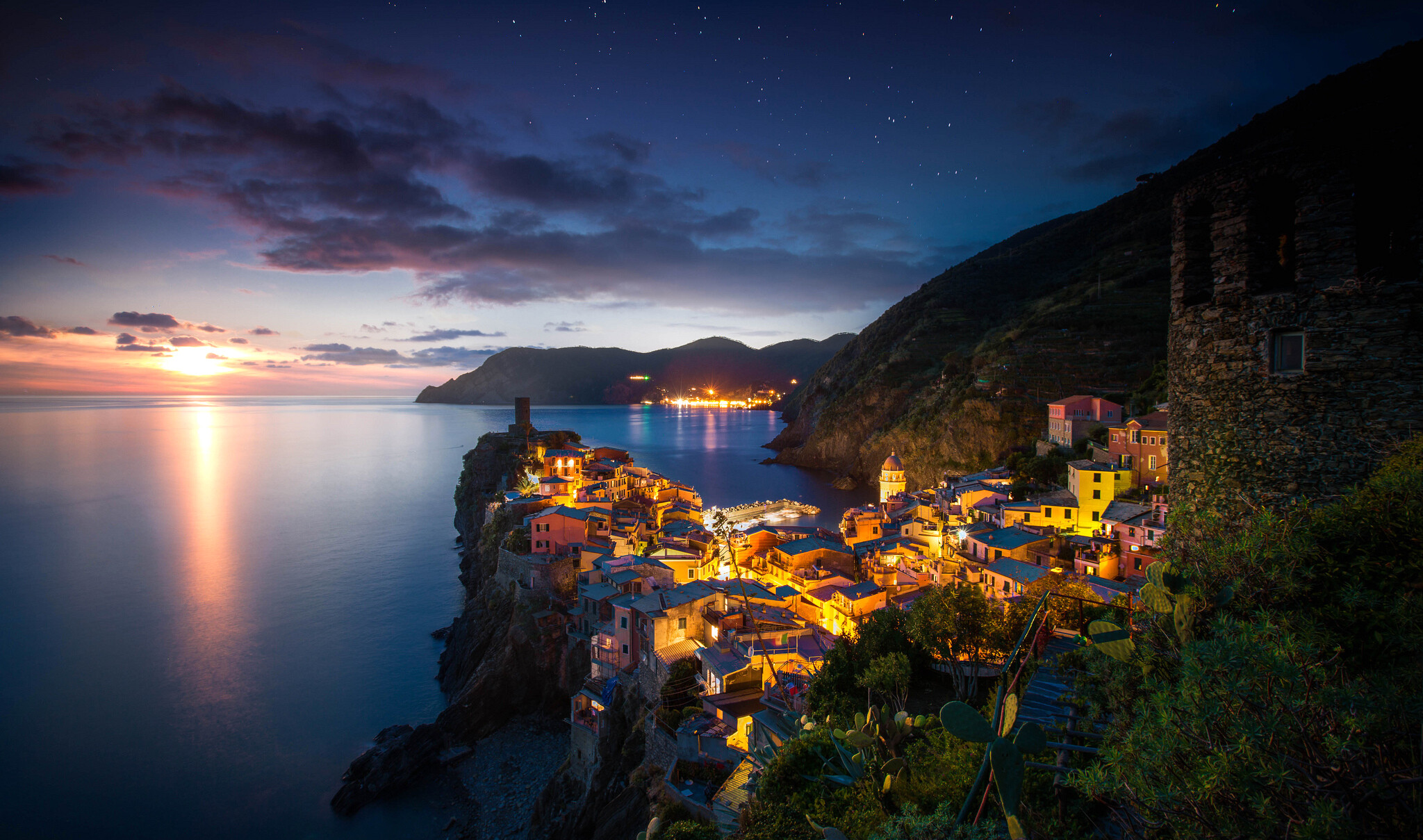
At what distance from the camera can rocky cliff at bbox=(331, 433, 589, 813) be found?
54.4 ft

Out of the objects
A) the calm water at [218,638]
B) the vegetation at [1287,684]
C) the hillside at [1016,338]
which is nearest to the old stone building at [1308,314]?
the vegetation at [1287,684]

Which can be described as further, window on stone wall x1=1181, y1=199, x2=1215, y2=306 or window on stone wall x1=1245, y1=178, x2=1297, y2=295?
window on stone wall x1=1181, y1=199, x2=1215, y2=306

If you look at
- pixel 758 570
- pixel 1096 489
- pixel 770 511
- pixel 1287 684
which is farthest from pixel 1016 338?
pixel 1287 684

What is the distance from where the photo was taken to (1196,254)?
14.1 ft

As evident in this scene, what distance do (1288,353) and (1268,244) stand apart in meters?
0.77

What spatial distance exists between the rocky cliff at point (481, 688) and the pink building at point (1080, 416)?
27820 millimetres

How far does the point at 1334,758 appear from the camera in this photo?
174cm

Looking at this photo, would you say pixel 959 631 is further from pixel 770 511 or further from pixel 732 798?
pixel 770 511

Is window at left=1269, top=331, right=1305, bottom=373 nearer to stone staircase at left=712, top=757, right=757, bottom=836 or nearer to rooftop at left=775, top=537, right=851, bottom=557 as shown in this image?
stone staircase at left=712, top=757, right=757, bottom=836

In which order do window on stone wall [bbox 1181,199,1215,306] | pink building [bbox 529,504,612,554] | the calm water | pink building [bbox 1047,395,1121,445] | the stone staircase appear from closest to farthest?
window on stone wall [bbox 1181,199,1215,306] < the stone staircase < the calm water < pink building [bbox 529,504,612,554] < pink building [bbox 1047,395,1121,445]

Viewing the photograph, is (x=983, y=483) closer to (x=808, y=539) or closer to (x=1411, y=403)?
(x=808, y=539)

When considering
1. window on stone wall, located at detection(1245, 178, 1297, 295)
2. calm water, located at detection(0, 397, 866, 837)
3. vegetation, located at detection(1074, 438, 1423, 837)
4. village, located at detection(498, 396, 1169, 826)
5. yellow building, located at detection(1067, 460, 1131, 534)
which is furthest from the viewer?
yellow building, located at detection(1067, 460, 1131, 534)

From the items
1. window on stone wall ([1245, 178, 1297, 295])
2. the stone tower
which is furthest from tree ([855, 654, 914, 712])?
the stone tower

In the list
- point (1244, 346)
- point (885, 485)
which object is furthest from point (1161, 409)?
point (1244, 346)
